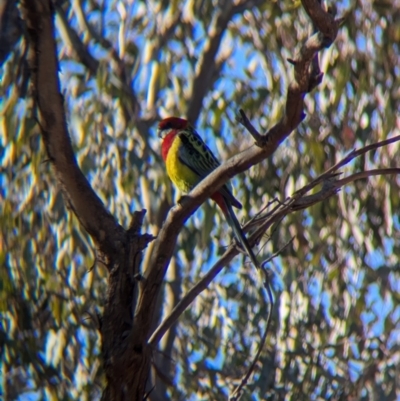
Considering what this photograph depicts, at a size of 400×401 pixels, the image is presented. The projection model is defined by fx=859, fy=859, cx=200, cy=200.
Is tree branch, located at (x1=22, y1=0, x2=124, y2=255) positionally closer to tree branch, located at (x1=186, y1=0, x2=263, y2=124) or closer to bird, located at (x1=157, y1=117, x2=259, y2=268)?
bird, located at (x1=157, y1=117, x2=259, y2=268)

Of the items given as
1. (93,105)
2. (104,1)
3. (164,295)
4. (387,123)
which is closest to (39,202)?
(93,105)

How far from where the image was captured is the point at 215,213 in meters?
4.48

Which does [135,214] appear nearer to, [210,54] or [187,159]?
[187,159]

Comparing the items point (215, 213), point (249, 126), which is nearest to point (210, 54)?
point (215, 213)

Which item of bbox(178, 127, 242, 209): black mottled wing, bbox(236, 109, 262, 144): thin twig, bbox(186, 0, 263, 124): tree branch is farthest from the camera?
bbox(186, 0, 263, 124): tree branch

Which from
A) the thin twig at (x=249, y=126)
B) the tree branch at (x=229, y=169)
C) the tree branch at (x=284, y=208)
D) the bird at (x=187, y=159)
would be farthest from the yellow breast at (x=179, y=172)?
the thin twig at (x=249, y=126)

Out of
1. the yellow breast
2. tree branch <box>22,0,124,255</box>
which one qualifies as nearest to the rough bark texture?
tree branch <box>22,0,124,255</box>

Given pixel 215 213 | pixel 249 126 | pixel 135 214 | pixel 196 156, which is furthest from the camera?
pixel 215 213

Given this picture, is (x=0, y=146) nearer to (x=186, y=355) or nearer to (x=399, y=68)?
(x=186, y=355)

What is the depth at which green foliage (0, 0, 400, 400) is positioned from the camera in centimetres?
398

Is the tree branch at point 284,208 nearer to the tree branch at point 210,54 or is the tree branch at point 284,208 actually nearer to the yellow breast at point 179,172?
the yellow breast at point 179,172

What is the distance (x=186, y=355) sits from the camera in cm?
471

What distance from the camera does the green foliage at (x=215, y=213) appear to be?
13.0ft

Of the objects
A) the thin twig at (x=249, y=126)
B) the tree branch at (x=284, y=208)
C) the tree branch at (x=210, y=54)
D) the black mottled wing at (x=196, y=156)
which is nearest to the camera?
the thin twig at (x=249, y=126)
